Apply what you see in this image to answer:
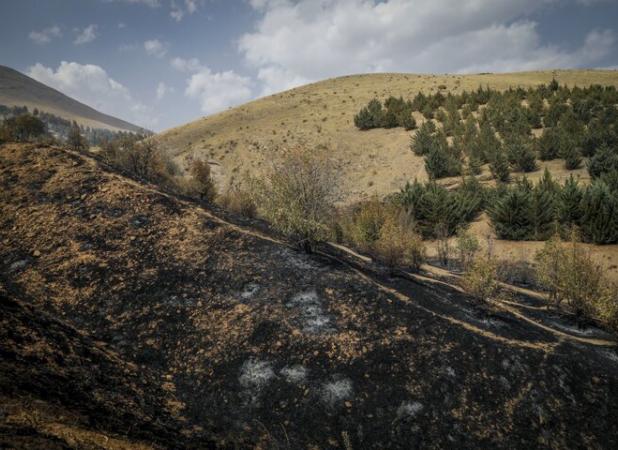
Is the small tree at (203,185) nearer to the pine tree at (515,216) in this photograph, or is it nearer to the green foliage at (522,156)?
the pine tree at (515,216)

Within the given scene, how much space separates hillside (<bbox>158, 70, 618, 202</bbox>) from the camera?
25.6 metres

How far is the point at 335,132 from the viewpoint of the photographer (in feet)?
109

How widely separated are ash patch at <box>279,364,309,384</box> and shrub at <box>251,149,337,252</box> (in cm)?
367

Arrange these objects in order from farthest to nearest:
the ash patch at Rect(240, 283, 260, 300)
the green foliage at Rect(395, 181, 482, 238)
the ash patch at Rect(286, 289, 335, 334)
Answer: the green foliage at Rect(395, 181, 482, 238) → the ash patch at Rect(240, 283, 260, 300) → the ash patch at Rect(286, 289, 335, 334)

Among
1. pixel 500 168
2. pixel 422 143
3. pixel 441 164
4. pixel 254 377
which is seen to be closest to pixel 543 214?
pixel 500 168

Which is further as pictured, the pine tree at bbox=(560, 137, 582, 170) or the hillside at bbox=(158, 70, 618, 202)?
the hillside at bbox=(158, 70, 618, 202)

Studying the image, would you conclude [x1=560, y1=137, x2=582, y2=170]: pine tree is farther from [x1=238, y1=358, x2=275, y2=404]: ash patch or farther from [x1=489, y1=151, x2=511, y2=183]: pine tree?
[x1=238, y1=358, x2=275, y2=404]: ash patch

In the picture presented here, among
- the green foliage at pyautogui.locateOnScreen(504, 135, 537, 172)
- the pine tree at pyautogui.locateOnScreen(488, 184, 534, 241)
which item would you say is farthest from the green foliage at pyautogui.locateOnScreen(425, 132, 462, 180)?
the pine tree at pyautogui.locateOnScreen(488, 184, 534, 241)

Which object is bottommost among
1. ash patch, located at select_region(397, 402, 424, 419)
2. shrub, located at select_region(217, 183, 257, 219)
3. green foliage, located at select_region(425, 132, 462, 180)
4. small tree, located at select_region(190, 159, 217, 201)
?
ash patch, located at select_region(397, 402, 424, 419)

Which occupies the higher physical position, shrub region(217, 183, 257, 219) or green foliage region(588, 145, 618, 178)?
green foliage region(588, 145, 618, 178)

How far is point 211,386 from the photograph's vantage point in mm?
4598

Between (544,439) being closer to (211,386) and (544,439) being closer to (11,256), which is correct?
(211,386)

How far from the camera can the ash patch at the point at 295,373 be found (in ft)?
15.6

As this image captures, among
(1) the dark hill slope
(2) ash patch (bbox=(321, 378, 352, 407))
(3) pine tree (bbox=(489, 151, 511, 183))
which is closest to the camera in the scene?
(1) the dark hill slope
